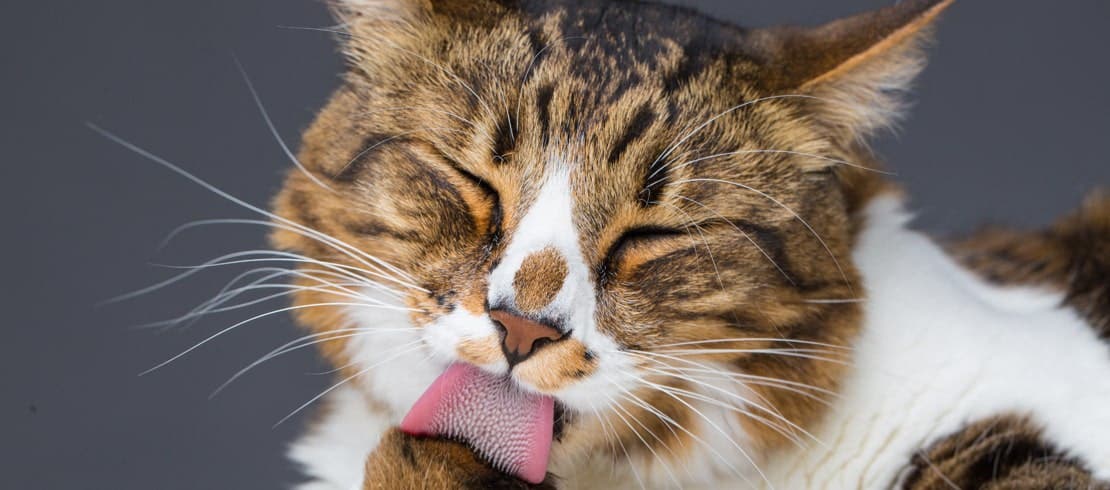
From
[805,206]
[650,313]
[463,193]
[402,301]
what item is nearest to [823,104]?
[805,206]

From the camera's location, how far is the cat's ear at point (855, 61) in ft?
4.96

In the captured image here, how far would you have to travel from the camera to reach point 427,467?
1390mm

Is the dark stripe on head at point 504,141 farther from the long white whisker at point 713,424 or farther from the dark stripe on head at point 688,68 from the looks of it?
the long white whisker at point 713,424

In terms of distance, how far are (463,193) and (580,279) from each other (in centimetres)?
20

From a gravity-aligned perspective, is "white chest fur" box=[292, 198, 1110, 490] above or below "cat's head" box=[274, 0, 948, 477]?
below

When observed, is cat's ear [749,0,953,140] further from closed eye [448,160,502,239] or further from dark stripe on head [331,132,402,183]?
dark stripe on head [331,132,402,183]

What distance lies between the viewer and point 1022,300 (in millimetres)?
1861

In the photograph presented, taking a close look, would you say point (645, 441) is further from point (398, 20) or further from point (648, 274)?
point (398, 20)

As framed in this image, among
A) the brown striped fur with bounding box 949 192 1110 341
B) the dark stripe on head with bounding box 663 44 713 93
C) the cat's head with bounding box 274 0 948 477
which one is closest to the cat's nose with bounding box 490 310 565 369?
the cat's head with bounding box 274 0 948 477

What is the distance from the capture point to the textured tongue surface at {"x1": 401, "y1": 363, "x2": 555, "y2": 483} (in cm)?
143

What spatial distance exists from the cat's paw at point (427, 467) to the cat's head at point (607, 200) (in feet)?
0.37

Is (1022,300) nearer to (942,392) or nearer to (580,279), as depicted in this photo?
(942,392)

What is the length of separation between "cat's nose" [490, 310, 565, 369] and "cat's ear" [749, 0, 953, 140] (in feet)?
1.58

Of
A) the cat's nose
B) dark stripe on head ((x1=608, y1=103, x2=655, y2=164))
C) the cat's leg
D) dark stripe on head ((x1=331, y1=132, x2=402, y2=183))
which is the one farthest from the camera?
the cat's leg
